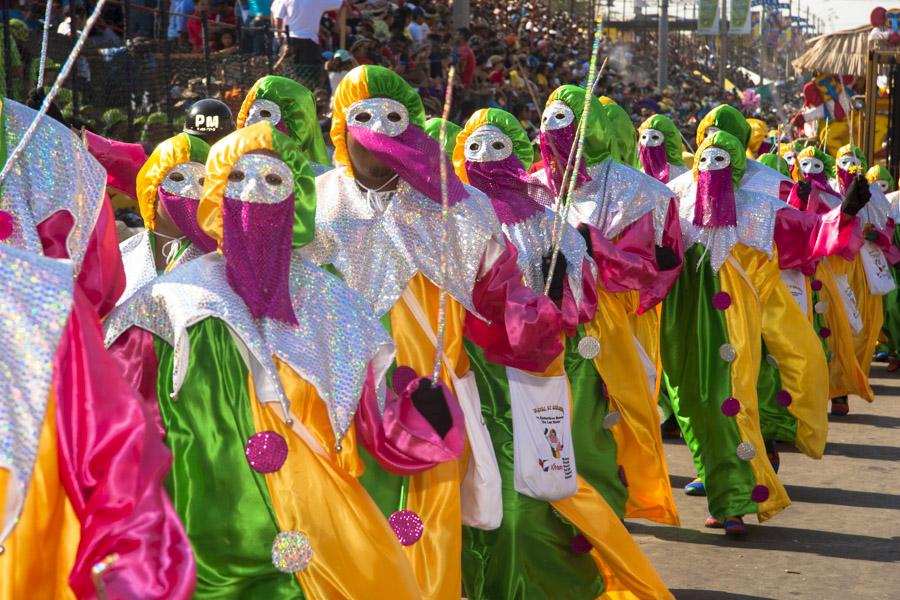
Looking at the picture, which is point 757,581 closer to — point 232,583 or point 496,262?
point 496,262

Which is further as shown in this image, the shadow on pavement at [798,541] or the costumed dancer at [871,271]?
the costumed dancer at [871,271]

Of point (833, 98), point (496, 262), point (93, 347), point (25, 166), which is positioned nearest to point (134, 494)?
point (93, 347)

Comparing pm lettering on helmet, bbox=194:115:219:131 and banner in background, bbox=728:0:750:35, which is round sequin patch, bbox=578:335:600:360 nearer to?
pm lettering on helmet, bbox=194:115:219:131

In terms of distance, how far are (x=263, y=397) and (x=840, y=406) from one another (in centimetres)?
795

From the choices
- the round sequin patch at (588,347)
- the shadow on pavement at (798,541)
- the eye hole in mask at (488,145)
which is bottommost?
the shadow on pavement at (798,541)

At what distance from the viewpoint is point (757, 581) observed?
6.25 meters

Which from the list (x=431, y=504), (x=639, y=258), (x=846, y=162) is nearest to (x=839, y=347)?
(x=846, y=162)

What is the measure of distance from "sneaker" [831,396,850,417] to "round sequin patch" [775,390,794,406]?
3.06m

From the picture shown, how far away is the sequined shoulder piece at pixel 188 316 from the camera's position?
11.1 ft

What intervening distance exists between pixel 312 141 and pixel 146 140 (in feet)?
13.5

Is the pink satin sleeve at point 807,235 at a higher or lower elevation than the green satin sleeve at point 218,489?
lower

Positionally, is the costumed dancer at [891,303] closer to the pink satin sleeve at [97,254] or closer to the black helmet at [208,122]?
the black helmet at [208,122]

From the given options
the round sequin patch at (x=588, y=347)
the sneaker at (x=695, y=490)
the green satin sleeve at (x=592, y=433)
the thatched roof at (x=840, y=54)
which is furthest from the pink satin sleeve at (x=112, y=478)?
the thatched roof at (x=840, y=54)

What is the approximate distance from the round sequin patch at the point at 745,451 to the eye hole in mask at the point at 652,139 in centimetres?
209
